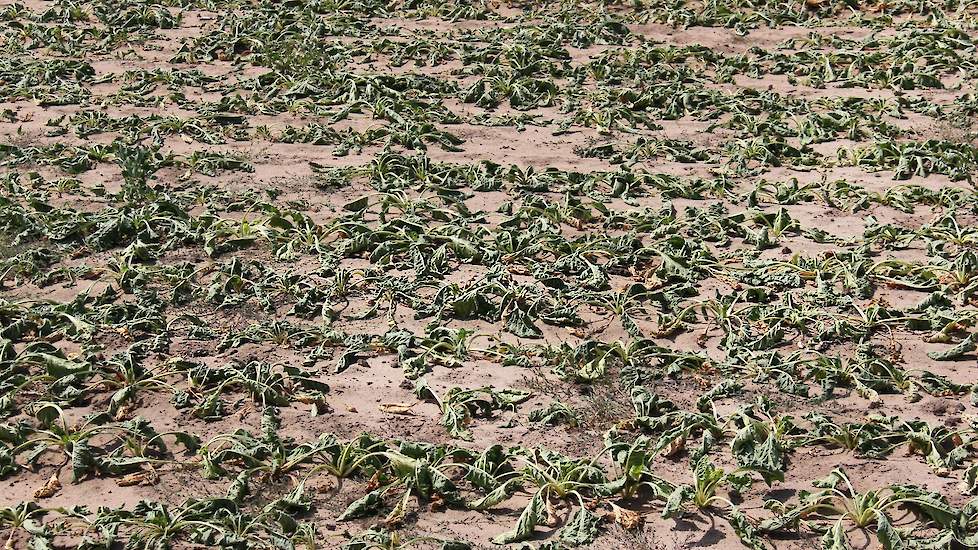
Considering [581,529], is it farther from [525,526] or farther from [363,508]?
[363,508]

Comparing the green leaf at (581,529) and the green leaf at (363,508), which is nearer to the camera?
the green leaf at (581,529)

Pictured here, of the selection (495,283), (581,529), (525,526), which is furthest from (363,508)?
(495,283)

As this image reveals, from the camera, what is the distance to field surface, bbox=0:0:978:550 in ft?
15.6

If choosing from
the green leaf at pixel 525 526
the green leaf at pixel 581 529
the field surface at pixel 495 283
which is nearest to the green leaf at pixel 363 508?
the field surface at pixel 495 283

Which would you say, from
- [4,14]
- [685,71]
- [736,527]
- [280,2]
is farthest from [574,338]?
[4,14]

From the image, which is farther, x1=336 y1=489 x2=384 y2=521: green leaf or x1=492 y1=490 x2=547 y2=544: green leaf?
x1=336 y1=489 x2=384 y2=521: green leaf

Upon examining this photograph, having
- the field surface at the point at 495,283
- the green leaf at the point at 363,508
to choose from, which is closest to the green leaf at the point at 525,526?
the field surface at the point at 495,283

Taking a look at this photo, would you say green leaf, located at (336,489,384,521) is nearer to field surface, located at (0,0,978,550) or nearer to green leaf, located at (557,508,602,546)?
field surface, located at (0,0,978,550)

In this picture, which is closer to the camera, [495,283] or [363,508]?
[363,508]

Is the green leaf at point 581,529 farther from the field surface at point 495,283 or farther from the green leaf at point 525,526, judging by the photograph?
the green leaf at point 525,526

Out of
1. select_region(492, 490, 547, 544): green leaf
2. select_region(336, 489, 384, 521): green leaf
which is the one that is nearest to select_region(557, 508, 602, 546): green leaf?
select_region(492, 490, 547, 544): green leaf

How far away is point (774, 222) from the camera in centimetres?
727

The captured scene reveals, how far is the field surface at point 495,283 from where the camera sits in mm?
4762

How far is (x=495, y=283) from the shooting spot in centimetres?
639
